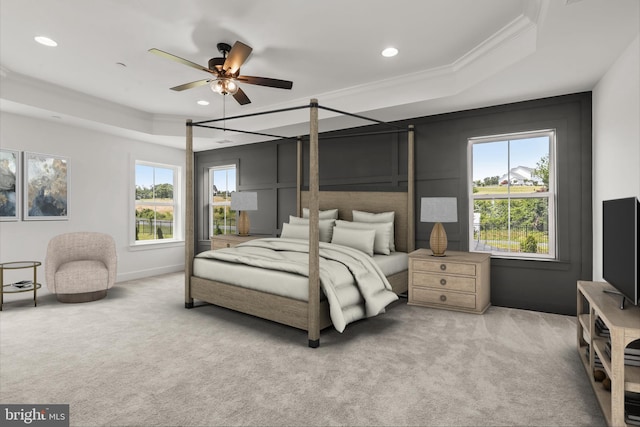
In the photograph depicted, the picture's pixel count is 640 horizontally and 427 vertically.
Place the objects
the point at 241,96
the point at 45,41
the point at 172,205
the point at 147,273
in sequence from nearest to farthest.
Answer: the point at 45,41 < the point at 241,96 < the point at 147,273 < the point at 172,205

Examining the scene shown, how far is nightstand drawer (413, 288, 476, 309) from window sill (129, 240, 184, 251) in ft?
15.5

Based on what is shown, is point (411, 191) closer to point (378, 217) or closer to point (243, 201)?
point (378, 217)

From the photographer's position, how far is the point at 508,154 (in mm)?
4289

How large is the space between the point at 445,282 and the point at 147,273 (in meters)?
5.05

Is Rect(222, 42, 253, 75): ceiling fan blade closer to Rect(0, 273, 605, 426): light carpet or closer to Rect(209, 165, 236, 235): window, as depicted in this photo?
Rect(0, 273, 605, 426): light carpet

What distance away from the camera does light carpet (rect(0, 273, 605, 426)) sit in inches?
79.3

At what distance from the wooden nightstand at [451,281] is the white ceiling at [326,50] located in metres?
1.79

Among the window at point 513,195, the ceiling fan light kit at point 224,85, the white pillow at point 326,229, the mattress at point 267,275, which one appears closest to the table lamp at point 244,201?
the white pillow at point 326,229

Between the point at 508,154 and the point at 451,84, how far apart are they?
1.17 metres

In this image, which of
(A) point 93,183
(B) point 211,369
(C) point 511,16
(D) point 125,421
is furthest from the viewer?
(A) point 93,183

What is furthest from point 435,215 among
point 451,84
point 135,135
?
point 135,135

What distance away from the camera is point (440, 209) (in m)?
4.13

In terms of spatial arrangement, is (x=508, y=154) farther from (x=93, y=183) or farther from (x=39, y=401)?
(x=93, y=183)

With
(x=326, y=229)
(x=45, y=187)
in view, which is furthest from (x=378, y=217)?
(x=45, y=187)
